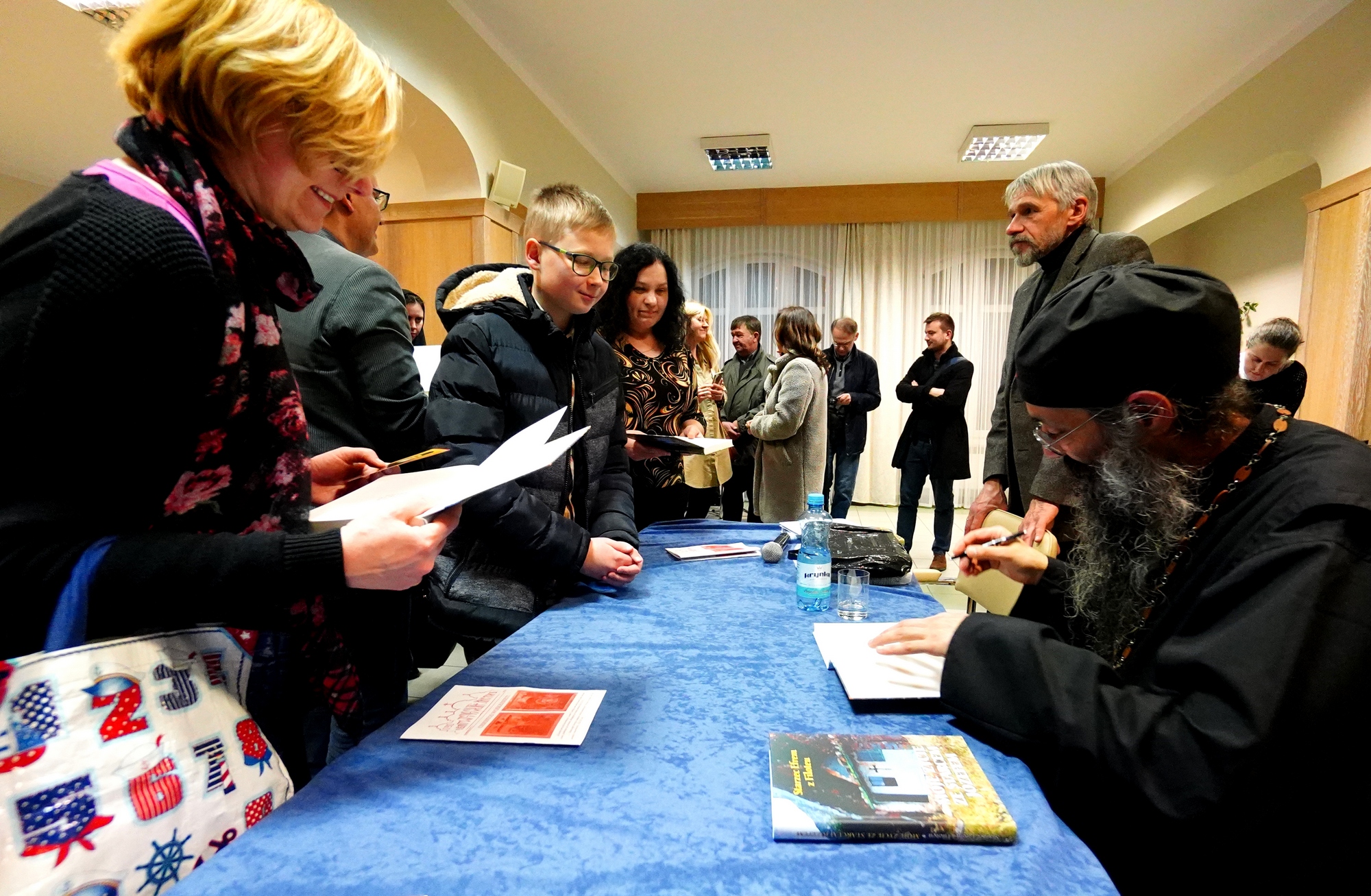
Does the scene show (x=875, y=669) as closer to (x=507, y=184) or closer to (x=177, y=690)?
(x=177, y=690)

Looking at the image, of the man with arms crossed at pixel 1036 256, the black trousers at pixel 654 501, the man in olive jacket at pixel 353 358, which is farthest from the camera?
the black trousers at pixel 654 501

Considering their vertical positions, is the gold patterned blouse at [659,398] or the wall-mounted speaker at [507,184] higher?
the wall-mounted speaker at [507,184]

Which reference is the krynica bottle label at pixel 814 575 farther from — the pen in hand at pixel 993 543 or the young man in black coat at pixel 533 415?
the young man in black coat at pixel 533 415

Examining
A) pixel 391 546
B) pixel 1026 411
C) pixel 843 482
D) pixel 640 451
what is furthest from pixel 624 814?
pixel 843 482

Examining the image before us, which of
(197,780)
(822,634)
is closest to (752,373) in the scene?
(822,634)

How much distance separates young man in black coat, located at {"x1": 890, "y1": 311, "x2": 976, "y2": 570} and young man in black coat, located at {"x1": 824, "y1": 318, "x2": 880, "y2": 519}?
1.02 feet

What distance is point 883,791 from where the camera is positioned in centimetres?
73

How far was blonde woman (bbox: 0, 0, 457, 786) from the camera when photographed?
1.90ft

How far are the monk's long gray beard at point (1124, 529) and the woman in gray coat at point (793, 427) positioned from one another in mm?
2378

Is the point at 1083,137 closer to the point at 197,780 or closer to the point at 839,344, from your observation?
the point at 839,344

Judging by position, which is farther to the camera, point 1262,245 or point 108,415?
point 1262,245

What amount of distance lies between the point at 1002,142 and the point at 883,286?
186cm

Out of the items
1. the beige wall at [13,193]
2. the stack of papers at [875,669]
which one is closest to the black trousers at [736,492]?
the stack of papers at [875,669]

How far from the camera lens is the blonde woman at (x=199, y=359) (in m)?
0.58
